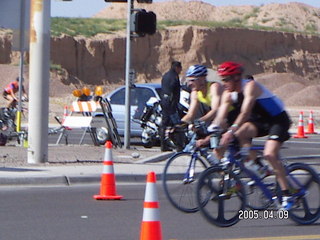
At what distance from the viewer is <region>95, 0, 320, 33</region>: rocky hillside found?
356ft

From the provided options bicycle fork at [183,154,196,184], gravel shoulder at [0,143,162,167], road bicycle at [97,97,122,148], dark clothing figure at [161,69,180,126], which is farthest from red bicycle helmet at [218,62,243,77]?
road bicycle at [97,97,122,148]

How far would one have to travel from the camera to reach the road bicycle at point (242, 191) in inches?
420

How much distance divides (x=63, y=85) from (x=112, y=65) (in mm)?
7498

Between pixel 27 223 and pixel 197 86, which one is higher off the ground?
pixel 197 86

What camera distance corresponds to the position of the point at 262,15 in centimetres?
11019

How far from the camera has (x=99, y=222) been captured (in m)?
11.1

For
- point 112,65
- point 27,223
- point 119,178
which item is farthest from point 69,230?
point 112,65

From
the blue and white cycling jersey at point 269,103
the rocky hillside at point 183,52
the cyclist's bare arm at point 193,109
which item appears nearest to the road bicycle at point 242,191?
the blue and white cycling jersey at point 269,103

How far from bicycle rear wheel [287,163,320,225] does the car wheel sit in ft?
38.5

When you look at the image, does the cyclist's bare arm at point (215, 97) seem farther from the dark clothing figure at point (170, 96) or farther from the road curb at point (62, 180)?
the dark clothing figure at point (170, 96)

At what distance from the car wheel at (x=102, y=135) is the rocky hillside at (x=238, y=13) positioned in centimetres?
8426

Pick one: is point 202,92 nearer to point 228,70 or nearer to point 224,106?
point 224,106

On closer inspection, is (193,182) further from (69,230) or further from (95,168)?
(95,168)

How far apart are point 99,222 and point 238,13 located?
104 meters
